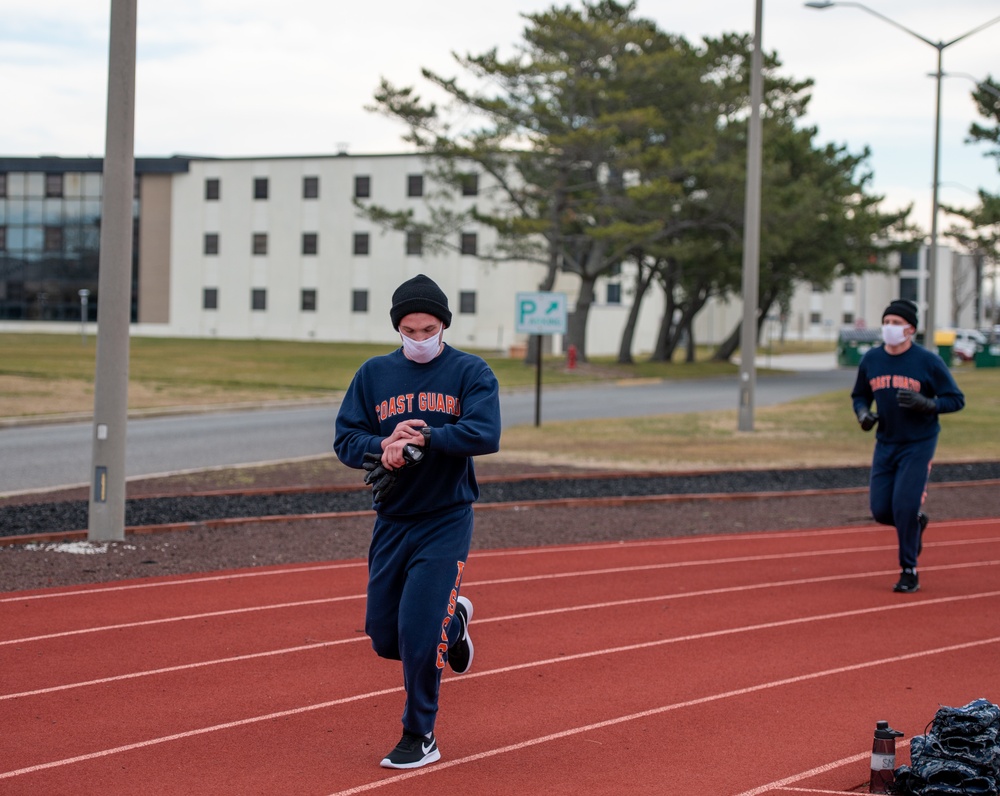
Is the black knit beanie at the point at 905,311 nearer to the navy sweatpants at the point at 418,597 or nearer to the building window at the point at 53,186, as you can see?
the navy sweatpants at the point at 418,597

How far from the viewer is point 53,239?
8150 centimetres

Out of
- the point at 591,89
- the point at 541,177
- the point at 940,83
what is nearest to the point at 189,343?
the point at 541,177

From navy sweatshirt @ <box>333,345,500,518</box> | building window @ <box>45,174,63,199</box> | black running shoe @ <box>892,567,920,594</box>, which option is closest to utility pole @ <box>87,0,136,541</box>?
navy sweatshirt @ <box>333,345,500,518</box>

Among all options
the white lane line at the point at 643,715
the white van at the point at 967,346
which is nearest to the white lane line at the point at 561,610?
the white lane line at the point at 643,715

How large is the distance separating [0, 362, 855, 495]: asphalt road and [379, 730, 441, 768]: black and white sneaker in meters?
10.8

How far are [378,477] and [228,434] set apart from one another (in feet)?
60.6

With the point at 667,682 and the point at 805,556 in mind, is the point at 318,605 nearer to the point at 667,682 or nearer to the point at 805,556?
the point at 667,682

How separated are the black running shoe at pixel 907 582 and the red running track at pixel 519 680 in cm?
12

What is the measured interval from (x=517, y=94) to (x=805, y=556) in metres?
37.2

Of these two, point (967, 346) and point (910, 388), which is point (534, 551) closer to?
point (910, 388)

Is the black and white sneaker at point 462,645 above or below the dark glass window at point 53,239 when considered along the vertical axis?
below

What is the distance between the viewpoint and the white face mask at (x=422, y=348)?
522 cm

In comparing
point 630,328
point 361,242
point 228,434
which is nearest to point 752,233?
point 228,434

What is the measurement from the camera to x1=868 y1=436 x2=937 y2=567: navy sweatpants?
926cm
